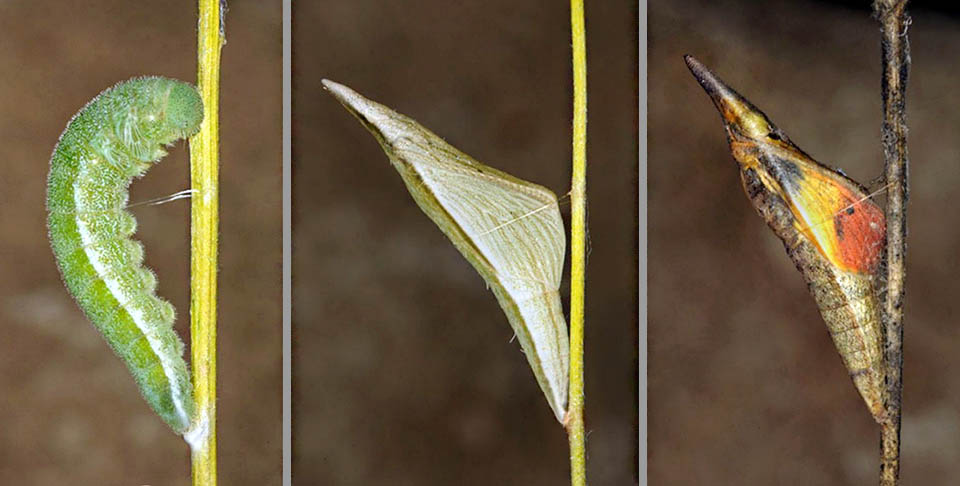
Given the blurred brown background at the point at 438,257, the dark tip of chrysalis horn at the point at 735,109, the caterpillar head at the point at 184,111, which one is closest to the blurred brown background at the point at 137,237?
the blurred brown background at the point at 438,257

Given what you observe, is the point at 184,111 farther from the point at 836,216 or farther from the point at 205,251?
the point at 836,216

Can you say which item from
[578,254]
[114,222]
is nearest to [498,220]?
[578,254]

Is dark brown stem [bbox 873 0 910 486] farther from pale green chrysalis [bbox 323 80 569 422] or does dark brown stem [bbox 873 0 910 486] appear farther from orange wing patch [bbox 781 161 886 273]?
pale green chrysalis [bbox 323 80 569 422]

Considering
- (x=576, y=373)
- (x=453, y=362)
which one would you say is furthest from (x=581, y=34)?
(x=453, y=362)

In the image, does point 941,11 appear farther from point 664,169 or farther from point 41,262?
point 41,262

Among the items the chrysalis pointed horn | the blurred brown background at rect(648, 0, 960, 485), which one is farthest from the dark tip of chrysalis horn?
the blurred brown background at rect(648, 0, 960, 485)

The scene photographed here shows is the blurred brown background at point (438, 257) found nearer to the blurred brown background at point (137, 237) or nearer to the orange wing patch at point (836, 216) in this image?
the blurred brown background at point (137, 237)
